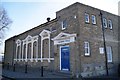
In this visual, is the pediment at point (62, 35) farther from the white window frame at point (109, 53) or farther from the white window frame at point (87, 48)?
the white window frame at point (109, 53)

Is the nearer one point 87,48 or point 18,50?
point 87,48

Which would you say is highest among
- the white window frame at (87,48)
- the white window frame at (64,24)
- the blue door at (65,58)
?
the white window frame at (64,24)

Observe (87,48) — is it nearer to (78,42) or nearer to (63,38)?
(78,42)

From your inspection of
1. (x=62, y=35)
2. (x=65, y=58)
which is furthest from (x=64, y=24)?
(x=65, y=58)

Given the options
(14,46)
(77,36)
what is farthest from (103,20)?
(14,46)

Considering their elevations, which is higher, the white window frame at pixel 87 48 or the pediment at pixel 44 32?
the pediment at pixel 44 32

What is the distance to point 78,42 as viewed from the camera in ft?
48.3

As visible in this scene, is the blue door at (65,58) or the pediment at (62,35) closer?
the pediment at (62,35)

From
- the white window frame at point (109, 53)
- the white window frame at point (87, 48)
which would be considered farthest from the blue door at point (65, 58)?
the white window frame at point (109, 53)

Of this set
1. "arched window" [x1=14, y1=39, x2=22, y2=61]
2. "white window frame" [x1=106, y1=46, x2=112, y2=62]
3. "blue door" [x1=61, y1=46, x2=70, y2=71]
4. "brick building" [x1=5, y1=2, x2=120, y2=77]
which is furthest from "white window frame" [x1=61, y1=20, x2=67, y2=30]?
"arched window" [x1=14, y1=39, x2=22, y2=61]

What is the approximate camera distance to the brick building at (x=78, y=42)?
14984 millimetres

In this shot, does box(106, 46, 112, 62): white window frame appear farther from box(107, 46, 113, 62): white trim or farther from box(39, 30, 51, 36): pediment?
box(39, 30, 51, 36): pediment

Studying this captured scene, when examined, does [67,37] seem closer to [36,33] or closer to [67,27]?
[67,27]

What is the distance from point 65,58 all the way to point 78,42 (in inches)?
109
